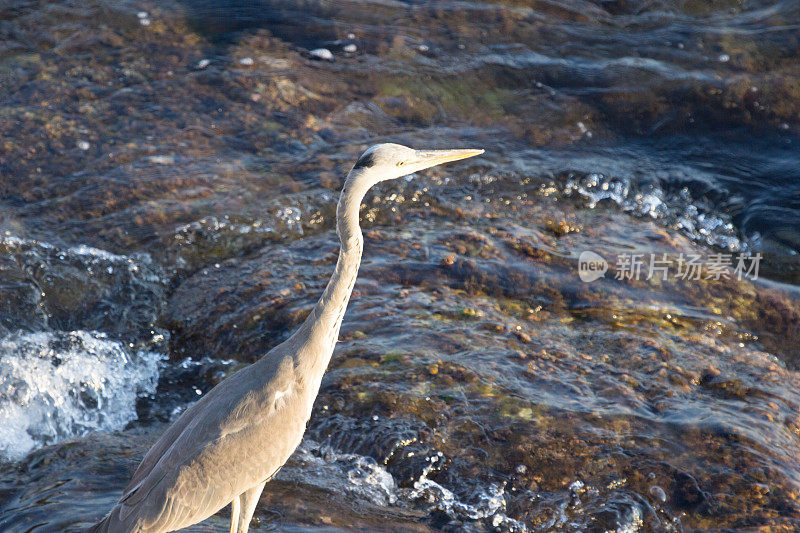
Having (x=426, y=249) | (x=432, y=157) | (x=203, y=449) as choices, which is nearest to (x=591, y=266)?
(x=426, y=249)

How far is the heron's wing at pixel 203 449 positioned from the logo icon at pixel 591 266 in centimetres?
309

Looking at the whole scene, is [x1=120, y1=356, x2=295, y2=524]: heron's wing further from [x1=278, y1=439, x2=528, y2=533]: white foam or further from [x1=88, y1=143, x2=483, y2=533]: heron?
[x1=278, y1=439, x2=528, y2=533]: white foam

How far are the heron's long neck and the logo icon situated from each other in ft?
9.21

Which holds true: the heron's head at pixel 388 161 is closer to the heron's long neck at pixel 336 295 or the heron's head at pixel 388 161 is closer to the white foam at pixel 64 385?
the heron's long neck at pixel 336 295

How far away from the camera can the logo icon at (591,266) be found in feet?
20.3

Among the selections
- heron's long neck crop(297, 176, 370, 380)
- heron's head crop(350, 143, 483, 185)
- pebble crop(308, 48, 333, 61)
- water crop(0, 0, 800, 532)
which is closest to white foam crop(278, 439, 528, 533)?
water crop(0, 0, 800, 532)

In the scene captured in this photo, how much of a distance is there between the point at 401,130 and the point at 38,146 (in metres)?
3.62

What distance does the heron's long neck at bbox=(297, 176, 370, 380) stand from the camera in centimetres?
385

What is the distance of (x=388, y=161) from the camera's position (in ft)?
12.6

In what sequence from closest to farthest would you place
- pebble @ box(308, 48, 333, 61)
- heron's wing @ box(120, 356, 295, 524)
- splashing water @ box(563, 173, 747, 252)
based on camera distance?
heron's wing @ box(120, 356, 295, 524), splashing water @ box(563, 173, 747, 252), pebble @ box(308, 48, 333, 61)

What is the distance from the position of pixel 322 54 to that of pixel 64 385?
203 inches

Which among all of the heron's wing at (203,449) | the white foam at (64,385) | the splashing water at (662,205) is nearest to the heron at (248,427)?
the heron's wing at (203,449)

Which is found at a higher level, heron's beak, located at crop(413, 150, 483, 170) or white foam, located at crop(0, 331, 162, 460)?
heron's beak, located at crop(413, 150, 483, 170)

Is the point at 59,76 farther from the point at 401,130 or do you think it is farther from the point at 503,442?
the point at 503,442
